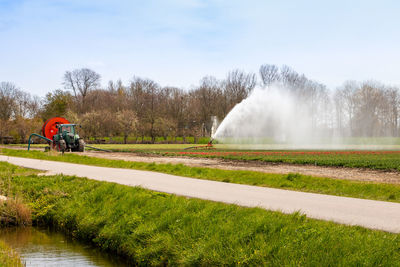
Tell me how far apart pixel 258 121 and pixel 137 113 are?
5585 centimetres

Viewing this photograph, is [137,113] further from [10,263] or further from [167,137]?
[10,263]

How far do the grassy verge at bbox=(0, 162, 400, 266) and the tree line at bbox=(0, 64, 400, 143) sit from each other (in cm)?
6200

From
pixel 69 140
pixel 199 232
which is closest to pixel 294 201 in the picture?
pixel 199 232

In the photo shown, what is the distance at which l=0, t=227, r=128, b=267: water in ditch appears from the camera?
988 cm

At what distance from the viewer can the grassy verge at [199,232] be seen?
23.9 ft

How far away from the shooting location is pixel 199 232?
9.18 metres

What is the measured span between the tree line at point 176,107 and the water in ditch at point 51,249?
63101 millimetres

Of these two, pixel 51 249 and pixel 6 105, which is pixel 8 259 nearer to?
pixel 51 249

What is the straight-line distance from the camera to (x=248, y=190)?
14.3m

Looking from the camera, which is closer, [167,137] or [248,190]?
[248,190]

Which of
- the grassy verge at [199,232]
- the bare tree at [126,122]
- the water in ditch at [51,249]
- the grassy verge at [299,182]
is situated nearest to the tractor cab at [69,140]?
the grassy verge at [299,182]

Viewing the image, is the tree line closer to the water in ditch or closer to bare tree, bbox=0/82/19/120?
bare tree, bbox=0/82/19/120

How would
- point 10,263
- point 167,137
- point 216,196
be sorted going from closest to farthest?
point 10,263 < point 216,196 < point 167,137

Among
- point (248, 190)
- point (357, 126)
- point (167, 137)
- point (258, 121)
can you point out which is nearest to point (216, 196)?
point (248, 190)
